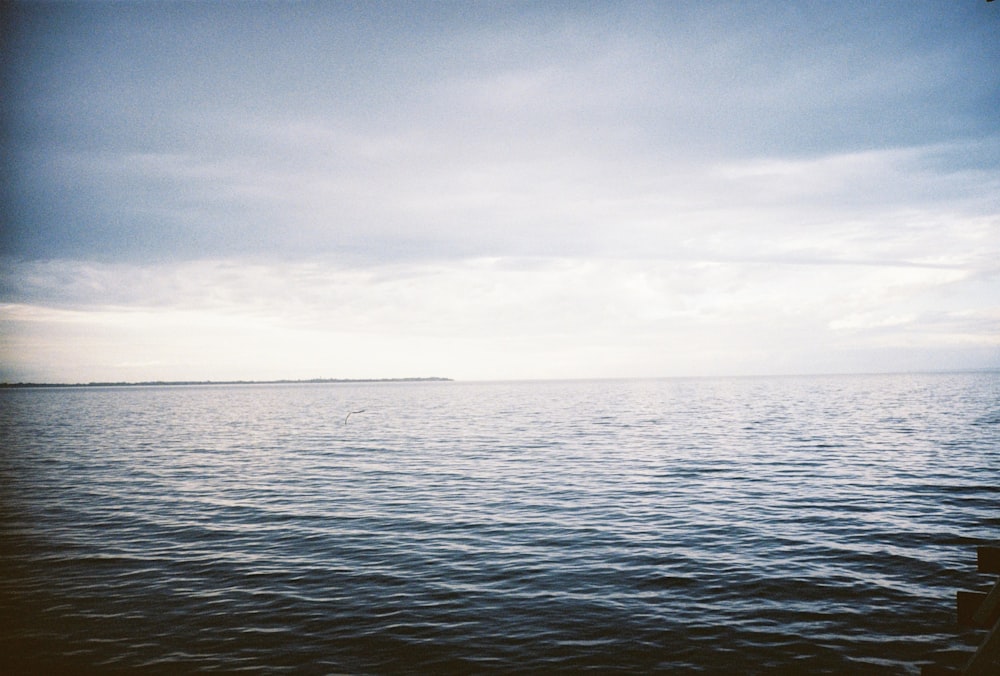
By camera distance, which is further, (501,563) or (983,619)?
(501,563)

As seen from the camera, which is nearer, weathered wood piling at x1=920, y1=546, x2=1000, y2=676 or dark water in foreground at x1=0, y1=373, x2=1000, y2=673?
weathered wood piling at x1=920, y1=546, x2=1000, y2=676

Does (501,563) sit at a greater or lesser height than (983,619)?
lesser

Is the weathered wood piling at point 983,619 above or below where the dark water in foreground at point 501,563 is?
above

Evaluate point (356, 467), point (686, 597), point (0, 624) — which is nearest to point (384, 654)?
point (686, 597)

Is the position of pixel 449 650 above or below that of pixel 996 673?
below

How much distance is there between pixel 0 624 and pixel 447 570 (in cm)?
1088

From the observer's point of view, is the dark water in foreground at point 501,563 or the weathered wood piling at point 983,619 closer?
the weathered wood piling at point 983,619

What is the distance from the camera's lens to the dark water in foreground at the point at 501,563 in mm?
12156

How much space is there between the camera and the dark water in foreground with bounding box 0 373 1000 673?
1216cm

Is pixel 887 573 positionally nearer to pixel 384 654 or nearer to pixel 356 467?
pixel 384 654

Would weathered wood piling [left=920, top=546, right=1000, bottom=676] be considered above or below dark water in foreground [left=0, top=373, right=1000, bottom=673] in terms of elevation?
above

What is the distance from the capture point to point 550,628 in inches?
515

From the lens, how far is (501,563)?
17.9m

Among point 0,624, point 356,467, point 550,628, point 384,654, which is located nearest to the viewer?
point 384,654
